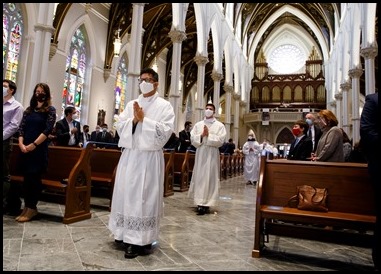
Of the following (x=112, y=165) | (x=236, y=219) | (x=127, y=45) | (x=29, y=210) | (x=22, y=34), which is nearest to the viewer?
(x=29, y=210)

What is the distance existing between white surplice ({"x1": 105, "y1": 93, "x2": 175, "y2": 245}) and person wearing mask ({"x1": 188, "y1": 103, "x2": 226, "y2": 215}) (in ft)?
7.13

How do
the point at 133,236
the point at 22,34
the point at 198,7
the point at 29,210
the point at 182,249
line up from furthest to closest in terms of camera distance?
the point at 198,7, the point at 22,34, the point at 29,210, the point at 182,249, the point at 133,236

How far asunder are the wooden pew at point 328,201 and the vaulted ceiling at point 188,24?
1245 cm

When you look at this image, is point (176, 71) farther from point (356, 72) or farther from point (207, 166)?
point (356, 72)

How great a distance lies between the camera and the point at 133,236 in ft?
9.62

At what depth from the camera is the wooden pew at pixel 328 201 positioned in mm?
2962

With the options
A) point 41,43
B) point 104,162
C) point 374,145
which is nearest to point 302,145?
point 374,145

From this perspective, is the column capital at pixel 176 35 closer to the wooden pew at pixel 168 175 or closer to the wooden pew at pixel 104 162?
the wooden pew at pixel 168 175

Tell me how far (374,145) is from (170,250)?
2125 millimetres

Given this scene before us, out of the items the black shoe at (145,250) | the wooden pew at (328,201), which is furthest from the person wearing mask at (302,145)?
the black shoe at (145,250)

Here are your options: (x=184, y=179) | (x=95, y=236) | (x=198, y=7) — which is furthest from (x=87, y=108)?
(x=95, y=236)

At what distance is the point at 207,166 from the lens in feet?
17.8

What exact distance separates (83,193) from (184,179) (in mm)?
4001

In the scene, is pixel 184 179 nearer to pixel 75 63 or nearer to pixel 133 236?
pixel 133 236
